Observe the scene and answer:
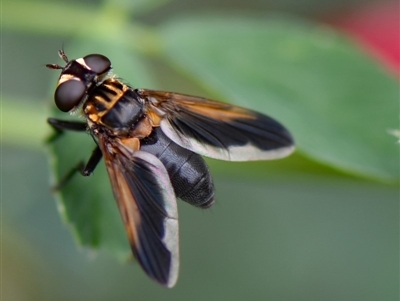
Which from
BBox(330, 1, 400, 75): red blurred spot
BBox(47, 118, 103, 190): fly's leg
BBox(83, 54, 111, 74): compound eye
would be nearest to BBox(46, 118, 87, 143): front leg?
BBox(47, 118, 103, 190): fly's leg

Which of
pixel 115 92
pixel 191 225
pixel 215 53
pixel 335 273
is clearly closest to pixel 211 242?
pixel 191 225

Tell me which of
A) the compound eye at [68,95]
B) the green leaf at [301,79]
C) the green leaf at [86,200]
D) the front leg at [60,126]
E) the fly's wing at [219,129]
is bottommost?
the green leaf at [86,200]

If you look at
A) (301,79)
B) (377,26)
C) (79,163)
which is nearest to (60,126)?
(79,163)

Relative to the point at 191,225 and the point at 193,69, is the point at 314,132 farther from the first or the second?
the point at 191,225

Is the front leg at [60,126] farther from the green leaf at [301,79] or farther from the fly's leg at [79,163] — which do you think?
the green leaf at [301,79]

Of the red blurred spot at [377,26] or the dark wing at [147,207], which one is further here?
the red blurred spot at [377,26]

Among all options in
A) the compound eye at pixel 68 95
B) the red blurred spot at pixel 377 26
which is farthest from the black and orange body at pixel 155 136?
the red blurred spot at pixel 377 26

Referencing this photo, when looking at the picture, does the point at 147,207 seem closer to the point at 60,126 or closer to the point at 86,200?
the point at 86,200
